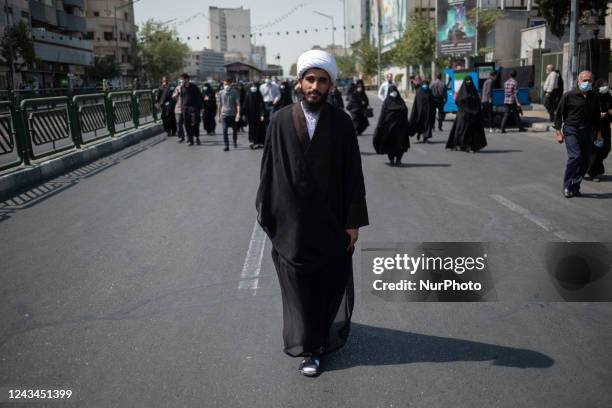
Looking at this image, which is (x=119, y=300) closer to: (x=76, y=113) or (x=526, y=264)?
(x=526, y=264)

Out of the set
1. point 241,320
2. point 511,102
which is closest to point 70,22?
point 511,102

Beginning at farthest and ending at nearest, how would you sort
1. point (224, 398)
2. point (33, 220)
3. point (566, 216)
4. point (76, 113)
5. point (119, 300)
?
1. point (76, 113)
2. point (33, 220)
3. point (566, 216)
4. point (119, 300)
5. point (224, 398)

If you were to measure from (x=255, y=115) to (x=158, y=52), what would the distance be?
66.8 meters

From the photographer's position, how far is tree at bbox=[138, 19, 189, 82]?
77787 mm

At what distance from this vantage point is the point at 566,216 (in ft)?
22.8

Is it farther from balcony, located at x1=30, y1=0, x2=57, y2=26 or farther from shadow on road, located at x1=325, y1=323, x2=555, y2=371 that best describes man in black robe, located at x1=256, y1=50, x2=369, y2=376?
balcony, located at x1=30, y1=0, x2=57, y2=26

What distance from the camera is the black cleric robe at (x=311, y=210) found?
3.21 m

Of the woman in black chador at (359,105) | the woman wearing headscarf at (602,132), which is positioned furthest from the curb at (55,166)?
the woman wearing headscarf at (602,132)

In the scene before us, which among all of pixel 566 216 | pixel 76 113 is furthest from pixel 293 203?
pixel 76 113

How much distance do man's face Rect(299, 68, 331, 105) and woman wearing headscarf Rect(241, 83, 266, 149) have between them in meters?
11.7

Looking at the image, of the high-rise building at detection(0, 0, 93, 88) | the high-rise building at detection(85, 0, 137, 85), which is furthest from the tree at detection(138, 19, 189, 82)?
the high-rise building at detection(0, 0, 93, 88)

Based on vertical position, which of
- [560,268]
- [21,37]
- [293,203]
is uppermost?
[21,37]

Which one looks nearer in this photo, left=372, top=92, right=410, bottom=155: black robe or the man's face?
the man's face

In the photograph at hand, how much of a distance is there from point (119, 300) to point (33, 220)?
11.5ft
